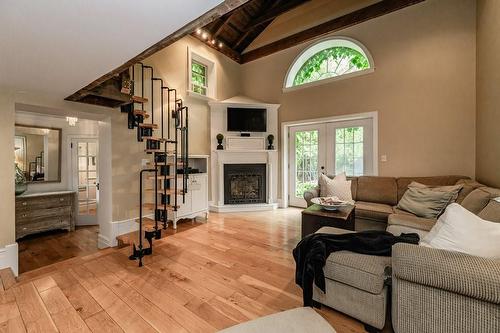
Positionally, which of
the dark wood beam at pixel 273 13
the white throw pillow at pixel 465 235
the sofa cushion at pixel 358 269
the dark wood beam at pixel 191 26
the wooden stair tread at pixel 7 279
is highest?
the dark wood beam at pixel 273 13

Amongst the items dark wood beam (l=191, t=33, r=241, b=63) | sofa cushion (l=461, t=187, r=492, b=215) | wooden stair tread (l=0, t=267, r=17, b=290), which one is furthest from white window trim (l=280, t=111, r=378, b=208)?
wooden stair tread (l=0, t=267, r=17, b=290)

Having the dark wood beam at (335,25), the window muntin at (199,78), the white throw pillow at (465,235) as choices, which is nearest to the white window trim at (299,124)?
the dark wood beam at (335,25)

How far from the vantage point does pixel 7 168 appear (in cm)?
251

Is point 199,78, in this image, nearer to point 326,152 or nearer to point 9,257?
point 326,152

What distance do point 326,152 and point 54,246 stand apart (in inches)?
213

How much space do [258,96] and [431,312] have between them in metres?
5.39

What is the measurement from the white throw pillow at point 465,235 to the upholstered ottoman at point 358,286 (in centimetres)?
36

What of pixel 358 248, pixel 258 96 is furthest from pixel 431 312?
pixel 258 96

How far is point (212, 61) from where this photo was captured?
5.39 meters

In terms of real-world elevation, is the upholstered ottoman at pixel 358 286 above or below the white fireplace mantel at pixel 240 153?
below

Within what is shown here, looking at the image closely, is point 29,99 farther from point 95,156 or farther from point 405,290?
point 405,290

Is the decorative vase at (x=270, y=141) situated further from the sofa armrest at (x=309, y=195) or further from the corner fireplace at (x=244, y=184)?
the sofa armrest at (x=309, y=195)

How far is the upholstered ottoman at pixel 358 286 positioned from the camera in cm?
145

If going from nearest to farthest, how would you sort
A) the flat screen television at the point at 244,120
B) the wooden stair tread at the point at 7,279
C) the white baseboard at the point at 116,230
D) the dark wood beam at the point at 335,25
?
the wooden stair tread at the point at 7,279 < the white baseboard at the point at 116,230 < the dark wood beam at the point at 335,25 < the flat screen television at the point at 244,120
